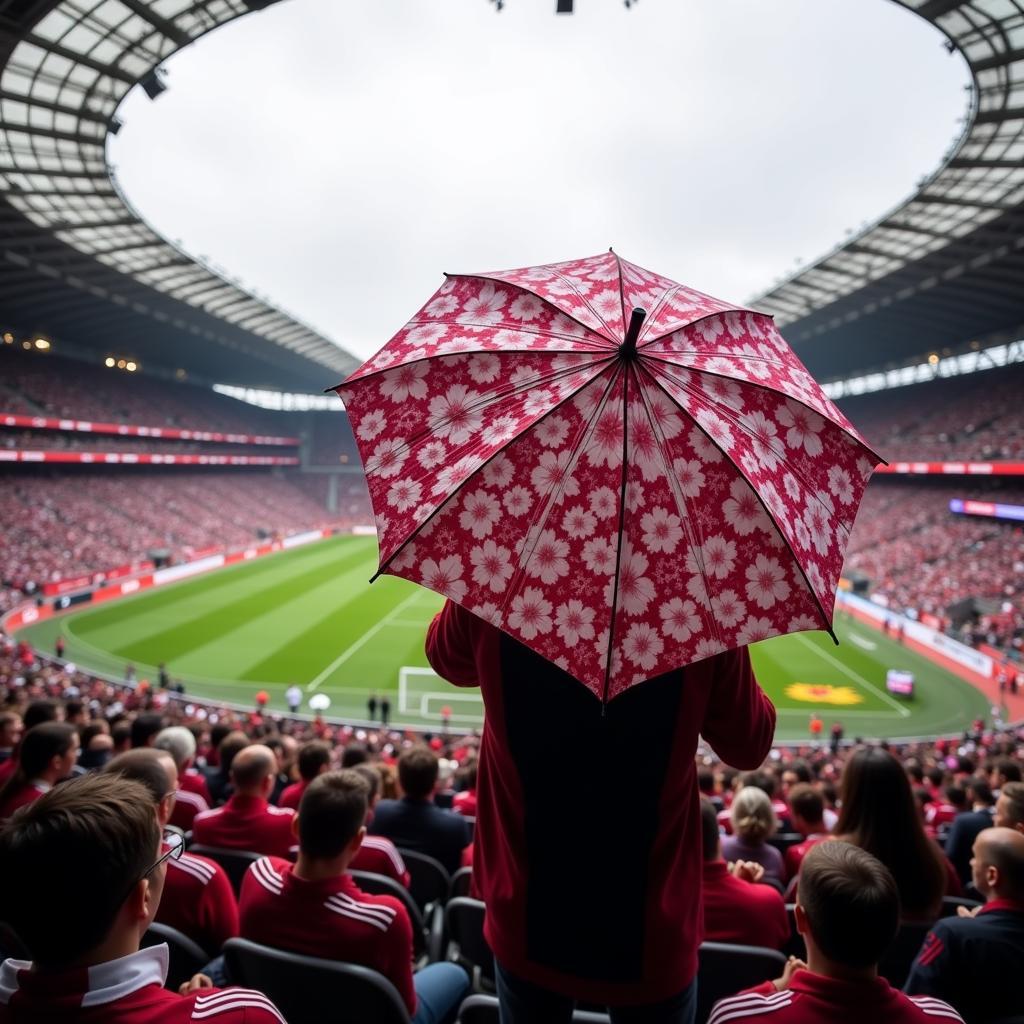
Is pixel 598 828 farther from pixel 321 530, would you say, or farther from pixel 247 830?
pixel 321 530

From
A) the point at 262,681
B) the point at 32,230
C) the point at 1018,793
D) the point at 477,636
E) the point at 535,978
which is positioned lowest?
the point at 262,681

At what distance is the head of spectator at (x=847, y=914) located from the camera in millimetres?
1960

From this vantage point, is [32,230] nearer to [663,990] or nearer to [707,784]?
[707,784]

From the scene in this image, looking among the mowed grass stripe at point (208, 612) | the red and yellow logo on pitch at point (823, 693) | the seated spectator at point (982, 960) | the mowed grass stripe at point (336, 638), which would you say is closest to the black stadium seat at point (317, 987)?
the seated spectator at point (982, 960)

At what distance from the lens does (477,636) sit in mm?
2023

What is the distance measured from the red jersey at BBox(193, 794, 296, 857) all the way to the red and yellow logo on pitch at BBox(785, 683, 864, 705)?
20.9 m

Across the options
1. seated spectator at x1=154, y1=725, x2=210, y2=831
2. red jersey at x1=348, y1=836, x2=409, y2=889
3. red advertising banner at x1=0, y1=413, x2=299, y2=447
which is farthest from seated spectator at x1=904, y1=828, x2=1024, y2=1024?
red advertising banner at x1=0, y1=413, x2=299, y2=447

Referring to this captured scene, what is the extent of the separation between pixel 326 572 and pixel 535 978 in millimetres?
41360

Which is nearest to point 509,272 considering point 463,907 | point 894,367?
point 463,907

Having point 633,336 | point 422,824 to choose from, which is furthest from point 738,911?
point 633,336

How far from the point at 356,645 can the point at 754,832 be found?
23.1 metres

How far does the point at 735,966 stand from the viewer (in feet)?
9.89

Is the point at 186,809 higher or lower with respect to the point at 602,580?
lower

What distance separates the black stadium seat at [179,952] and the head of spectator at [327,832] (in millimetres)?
552
